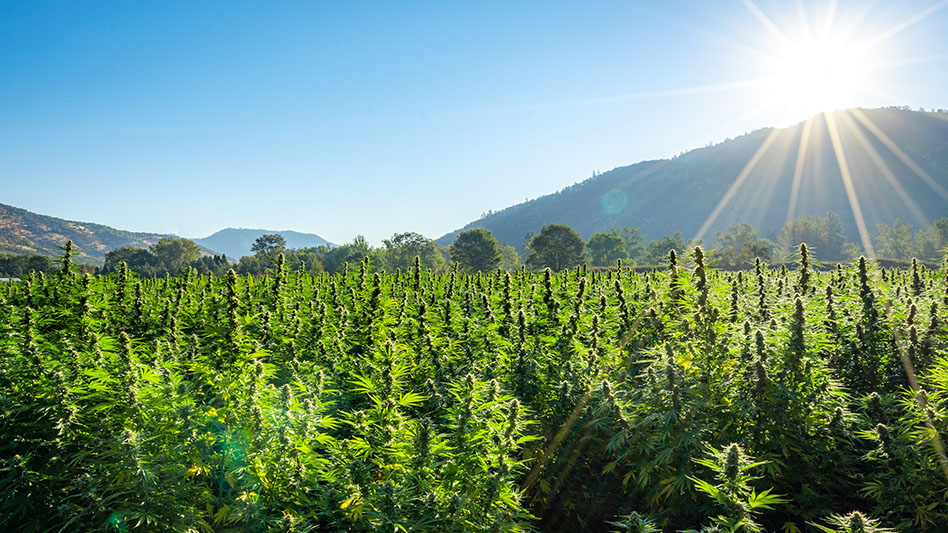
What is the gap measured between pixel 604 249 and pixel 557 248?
3525cm

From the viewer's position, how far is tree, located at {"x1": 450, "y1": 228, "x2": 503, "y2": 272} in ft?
298

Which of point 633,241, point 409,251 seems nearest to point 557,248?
point 409,251

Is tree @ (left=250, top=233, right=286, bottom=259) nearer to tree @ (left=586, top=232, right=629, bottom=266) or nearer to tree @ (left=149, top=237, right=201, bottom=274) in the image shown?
tree @ (left=149, top=237, right=201, bottom=274)

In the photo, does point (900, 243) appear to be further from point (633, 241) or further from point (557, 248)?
point (557, 248)

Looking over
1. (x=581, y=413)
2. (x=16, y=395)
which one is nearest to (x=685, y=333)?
(x=581, y=413)

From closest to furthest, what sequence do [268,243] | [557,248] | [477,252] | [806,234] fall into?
[557,248] → [477,252] → [268,243] → [806,234]

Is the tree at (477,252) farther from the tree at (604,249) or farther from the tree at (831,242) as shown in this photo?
the tree at (831,242)

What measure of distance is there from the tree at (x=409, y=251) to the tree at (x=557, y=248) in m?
21.5

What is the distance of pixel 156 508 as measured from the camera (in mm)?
3502

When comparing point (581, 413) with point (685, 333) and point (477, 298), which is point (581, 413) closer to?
point (685, 333)

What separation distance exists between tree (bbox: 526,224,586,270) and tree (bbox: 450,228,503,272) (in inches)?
343

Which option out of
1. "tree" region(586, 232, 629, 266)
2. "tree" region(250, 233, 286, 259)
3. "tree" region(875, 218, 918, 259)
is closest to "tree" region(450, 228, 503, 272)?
"tree" region(586, 232, 629, 266)

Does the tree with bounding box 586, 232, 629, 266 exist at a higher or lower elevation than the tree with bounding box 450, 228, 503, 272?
higher

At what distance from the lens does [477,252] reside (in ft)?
300
